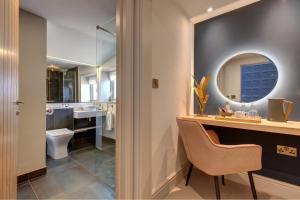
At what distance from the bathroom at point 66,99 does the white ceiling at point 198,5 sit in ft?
2.75

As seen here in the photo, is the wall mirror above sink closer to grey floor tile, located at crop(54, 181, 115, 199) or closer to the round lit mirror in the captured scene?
grey floor tile, located at crop(54, 181, 115, 199)

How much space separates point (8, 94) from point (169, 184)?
1.68 meters

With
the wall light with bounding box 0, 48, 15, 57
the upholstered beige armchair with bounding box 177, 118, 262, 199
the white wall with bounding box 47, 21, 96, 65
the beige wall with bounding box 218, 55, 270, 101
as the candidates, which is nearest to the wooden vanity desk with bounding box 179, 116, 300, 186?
the upholstered beige armchair with bounding box 177, 118, 262, 199

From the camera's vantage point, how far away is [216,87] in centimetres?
226

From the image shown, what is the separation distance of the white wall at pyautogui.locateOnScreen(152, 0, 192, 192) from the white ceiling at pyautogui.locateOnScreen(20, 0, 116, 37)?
0.70 metres

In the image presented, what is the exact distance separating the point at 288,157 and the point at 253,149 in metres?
0.66

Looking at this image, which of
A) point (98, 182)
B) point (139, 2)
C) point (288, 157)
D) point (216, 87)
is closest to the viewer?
point (139, 2)

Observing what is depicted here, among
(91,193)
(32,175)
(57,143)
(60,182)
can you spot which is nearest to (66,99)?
(57,143)

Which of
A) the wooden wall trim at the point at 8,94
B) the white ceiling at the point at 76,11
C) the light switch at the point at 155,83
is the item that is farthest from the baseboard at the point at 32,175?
the white ceiling at the point at 76,11

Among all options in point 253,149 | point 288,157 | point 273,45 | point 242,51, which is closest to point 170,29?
point 242,51

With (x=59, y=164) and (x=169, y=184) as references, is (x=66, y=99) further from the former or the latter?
(x=169, y=184)

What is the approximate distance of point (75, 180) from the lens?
1.98 m

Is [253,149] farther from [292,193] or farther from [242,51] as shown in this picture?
[242,51]

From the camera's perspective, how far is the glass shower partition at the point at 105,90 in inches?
102
